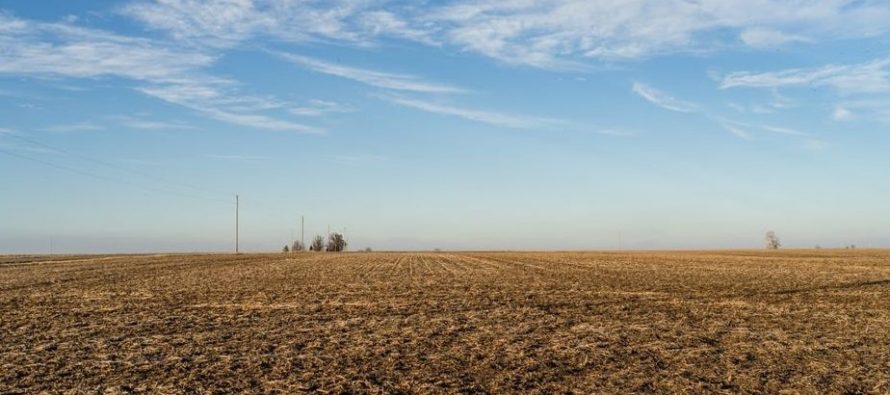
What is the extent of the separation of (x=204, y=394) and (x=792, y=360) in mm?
8398

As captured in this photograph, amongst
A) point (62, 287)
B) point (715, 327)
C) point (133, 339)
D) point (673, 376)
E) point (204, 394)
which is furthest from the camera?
point (62, 287)

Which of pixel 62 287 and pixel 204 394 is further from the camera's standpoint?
pixel 62 287

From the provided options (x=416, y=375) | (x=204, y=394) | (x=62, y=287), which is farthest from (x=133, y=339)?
(x=62, y=287)

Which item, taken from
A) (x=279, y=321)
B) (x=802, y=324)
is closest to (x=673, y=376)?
(x=802, y=324)

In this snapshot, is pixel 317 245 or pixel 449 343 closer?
pixel 449 343

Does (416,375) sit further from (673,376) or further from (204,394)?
(673,376)

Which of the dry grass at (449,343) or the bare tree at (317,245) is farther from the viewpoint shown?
A: the bare tree at (317,245)

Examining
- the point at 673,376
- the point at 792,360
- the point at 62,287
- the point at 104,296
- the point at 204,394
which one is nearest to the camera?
the point at 204,394

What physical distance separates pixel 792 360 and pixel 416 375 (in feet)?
18.8

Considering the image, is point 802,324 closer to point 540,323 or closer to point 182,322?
point 540,323

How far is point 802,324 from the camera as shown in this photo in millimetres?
14648

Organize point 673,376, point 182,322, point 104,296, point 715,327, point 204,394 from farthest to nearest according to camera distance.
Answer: point 104,296, point 182,322, point 715,327, point 673,376, point 204,394

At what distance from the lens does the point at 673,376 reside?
→ 9.31 m

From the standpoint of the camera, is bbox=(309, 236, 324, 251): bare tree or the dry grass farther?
bbox=(309, 236, 324, 251): bare tree
